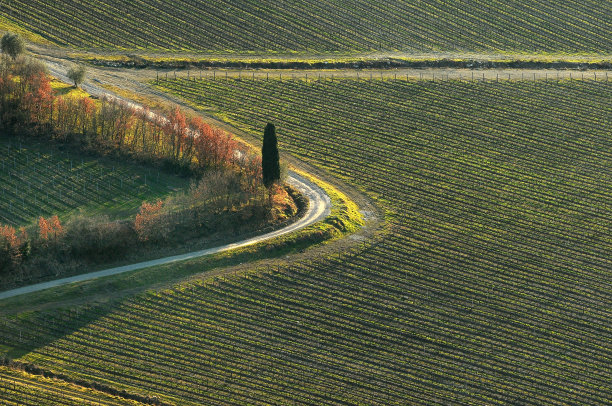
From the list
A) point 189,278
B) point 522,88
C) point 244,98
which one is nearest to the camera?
point 189,278

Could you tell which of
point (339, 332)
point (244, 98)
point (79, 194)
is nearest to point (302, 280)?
point (339, 332)

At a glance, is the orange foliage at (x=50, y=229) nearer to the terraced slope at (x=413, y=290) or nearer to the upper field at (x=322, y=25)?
the terraced slope at (x=413, y=290)

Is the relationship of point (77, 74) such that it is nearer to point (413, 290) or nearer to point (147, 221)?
point (147, 221)

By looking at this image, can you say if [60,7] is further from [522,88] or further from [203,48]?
[522,88]

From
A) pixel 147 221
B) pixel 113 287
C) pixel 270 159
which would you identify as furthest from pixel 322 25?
pixel 113 287

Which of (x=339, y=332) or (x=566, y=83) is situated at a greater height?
(x=566, y=83)
